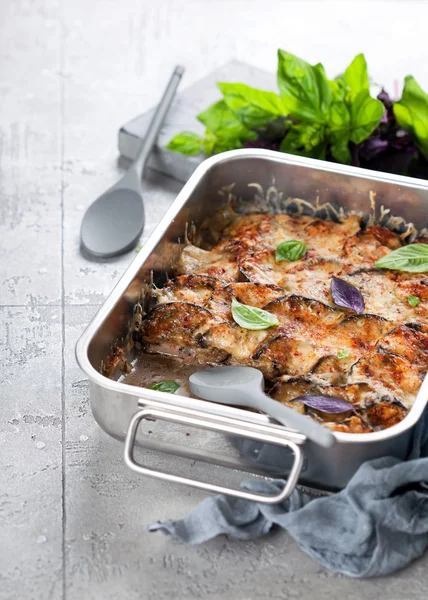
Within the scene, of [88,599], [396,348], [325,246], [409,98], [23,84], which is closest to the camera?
[88,599]

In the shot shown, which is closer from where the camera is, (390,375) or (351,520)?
(351,520)

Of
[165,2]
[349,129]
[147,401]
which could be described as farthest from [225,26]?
[147,401]

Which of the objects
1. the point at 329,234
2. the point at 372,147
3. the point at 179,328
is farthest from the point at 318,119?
the point at 179,328

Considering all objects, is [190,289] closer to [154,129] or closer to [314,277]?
[314,277]

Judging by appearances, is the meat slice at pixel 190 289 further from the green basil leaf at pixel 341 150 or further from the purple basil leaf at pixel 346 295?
the green basil leaf at pixel 341 150

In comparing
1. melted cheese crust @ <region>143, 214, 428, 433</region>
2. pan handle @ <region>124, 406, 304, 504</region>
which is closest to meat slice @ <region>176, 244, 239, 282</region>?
melted cheese crust @ <region>143, 214, 428, 433</region>

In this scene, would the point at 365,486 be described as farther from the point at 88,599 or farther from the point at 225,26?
the point at 225,26
